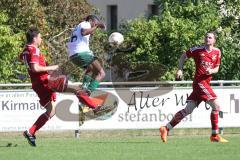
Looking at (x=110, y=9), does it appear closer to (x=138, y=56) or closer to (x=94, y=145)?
(x=138, y=56)

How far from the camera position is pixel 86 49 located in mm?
16156

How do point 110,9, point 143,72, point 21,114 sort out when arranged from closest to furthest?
point 21,114, point 143,72, point 110,9

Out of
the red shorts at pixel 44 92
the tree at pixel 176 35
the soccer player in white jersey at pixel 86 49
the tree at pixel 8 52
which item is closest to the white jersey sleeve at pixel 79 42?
the soccer player in white jersey at pixel 86 49

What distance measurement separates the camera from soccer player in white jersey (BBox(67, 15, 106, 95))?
16.0 meters

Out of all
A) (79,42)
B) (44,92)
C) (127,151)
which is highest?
(79,42)

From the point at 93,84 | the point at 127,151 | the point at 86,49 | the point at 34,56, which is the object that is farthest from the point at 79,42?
the point at 127,151

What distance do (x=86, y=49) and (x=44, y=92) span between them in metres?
1.38

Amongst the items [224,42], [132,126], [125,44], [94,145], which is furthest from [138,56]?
[94,145]

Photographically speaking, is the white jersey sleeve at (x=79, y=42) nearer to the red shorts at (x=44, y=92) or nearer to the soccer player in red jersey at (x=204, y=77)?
the red shorts at (x=44, y=92)

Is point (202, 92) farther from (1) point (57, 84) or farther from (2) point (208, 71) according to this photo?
(1) point (57, 84)

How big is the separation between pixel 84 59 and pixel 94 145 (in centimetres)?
192

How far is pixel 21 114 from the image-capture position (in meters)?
20.3

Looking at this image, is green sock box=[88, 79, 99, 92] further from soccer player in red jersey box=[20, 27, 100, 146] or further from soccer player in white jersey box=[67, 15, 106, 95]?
soccer player in red jersey box=[20, 27, 100, 146]

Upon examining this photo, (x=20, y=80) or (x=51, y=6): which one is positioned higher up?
(x=51, y=6)
